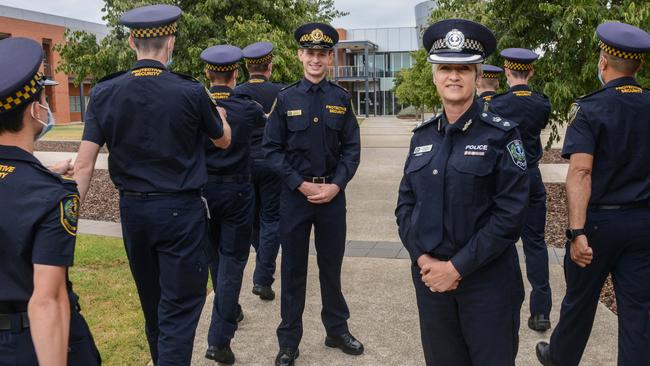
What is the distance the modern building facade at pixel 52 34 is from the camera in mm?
45844

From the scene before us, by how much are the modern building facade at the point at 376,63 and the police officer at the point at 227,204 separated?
55.9 m

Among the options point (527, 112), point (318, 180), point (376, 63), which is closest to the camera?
point (318, 180)

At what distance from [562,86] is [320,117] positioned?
19.8 ft

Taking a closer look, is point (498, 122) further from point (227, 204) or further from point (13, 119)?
point (227, 204)

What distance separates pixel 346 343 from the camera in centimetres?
447

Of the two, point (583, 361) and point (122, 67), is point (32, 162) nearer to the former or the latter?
point (583, 361)

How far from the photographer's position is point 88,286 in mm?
6051

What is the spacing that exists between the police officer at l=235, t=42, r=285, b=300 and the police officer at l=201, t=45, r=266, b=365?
3.11ft

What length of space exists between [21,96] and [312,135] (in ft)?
8.36

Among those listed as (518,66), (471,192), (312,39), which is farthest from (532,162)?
(471,192)

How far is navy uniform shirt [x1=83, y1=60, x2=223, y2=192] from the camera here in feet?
11.1

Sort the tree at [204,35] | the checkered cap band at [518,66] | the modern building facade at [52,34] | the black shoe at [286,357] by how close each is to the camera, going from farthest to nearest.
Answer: the modern building facade at [52,34], the tree at [204,35], the checkered cap band at [518,66], the black shoe at [286,357]

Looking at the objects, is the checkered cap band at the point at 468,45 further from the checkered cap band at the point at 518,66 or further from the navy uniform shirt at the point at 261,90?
the navy uniform shirt at the point at 261,90

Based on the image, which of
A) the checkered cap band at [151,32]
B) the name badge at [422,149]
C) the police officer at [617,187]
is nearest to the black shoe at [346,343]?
the police officer at [617,187]
